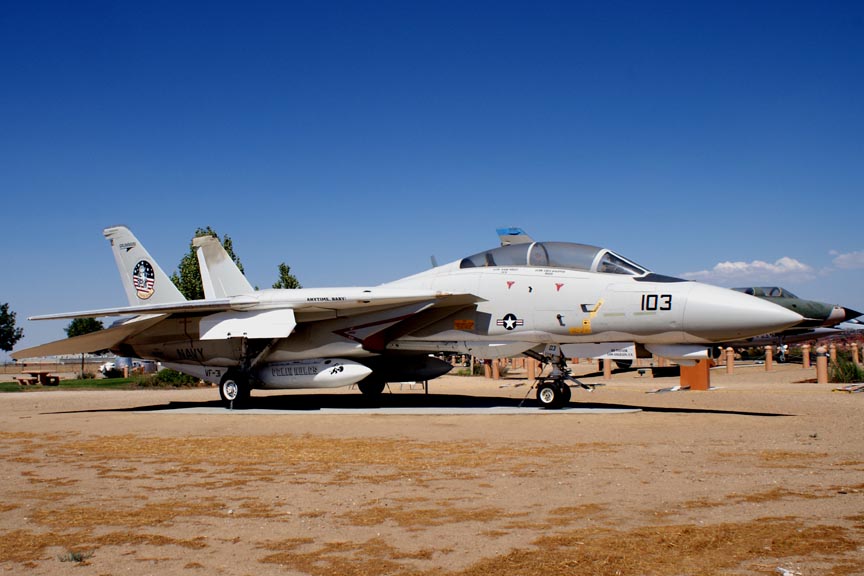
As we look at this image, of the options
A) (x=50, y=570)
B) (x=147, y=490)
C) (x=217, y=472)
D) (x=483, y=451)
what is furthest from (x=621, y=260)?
(x=50, y=570)

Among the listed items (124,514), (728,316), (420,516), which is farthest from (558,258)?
(124,514)

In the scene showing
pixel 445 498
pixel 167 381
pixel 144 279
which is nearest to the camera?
pixel 445 498

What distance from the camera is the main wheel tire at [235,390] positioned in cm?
1645

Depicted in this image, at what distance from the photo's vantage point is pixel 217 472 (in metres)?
7.58

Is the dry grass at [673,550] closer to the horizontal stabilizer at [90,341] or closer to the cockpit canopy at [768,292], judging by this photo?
the horizontal stabilizer at [90,341]

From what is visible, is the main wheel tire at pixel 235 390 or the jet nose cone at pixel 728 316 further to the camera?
the main wheel tire at pixel 235 390

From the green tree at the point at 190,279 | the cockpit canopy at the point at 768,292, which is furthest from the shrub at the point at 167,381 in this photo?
the cockpit canopy at the point at 768,292

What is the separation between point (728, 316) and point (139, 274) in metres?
14.6

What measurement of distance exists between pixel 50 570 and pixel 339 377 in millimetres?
10900

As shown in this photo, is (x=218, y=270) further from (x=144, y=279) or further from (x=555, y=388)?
(x=555, y=388)

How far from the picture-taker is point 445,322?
14.9 meters

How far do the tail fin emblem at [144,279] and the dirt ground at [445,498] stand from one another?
7426mm

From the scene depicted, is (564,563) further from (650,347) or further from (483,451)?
(650,347)

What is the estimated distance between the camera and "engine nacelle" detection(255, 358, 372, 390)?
49.0ft
